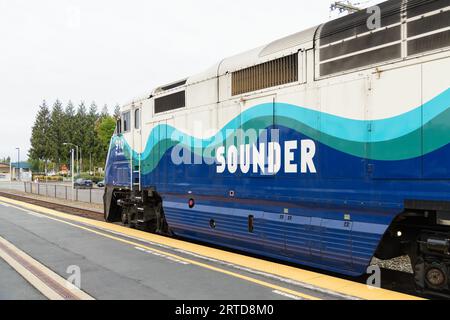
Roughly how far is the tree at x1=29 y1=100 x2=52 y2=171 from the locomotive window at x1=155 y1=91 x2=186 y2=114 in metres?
97.2

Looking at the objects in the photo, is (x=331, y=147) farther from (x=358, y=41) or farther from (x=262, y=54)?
(x=262, y=54)

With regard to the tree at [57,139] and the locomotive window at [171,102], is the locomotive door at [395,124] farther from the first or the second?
the tree at [57,139]

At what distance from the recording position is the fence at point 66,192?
93.2ft

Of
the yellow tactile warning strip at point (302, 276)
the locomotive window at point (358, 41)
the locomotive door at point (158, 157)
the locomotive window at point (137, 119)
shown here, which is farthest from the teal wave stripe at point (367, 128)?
the locomotive window at point (137, 119)

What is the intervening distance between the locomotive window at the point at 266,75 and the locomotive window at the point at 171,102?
205cm

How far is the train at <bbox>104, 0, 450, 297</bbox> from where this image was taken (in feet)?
18.2

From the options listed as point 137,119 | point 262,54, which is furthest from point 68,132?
point 262,54

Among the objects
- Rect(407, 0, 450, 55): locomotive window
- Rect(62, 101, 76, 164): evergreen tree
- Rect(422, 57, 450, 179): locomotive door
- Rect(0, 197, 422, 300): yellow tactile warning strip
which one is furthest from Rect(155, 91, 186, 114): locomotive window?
Rect(62, 101, 76, 164): evergreen tree

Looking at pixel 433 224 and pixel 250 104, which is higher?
pixel 250 104

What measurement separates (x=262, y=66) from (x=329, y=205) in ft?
10.2
